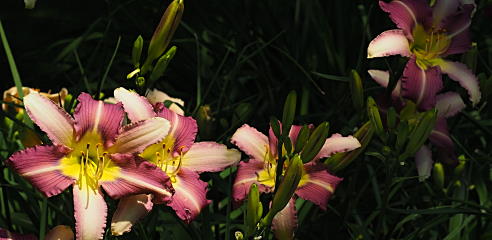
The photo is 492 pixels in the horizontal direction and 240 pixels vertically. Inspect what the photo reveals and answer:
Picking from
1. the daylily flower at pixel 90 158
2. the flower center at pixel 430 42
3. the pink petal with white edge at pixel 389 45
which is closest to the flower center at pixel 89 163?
the daylily flower at pixel 90 158

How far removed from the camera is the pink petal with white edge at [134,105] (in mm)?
929

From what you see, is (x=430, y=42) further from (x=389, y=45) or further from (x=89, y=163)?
(x=89, y=163)

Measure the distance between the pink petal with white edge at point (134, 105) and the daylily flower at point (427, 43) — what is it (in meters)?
0.33

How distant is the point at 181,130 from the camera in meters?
0.99

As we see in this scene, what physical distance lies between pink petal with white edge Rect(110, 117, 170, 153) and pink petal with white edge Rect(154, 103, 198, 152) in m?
0.08

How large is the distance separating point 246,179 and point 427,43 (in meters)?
0.38

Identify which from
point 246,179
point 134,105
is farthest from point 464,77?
point 134,105

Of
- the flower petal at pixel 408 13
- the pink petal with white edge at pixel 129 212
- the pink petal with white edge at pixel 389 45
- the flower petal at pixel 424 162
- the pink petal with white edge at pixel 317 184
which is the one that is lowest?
the flower petal at pixel 424 162

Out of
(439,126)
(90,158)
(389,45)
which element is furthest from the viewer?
(439,126)

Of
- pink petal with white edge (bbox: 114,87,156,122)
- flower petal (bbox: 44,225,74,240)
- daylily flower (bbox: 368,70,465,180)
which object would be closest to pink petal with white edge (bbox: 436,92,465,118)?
daylily flower (bbox: 368,70,465,180)

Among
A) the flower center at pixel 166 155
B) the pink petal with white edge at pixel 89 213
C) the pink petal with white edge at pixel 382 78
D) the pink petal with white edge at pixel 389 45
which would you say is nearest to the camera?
the pink petal with white edge at pixel 89 213

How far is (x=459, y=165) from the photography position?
4.12ft

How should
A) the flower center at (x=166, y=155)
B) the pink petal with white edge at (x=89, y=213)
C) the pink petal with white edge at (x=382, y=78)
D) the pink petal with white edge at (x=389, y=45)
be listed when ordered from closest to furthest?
the pink petal with white edge at (x=89, y=213) → the flower center at (x=166, y=155) → the pink petal with white edge at (x=389, y=45) → the pink petal with white edge at (x=382, y=78)

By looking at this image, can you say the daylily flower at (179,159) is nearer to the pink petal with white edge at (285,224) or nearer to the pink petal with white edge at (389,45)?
the pink petal with white edge at (285,224)
